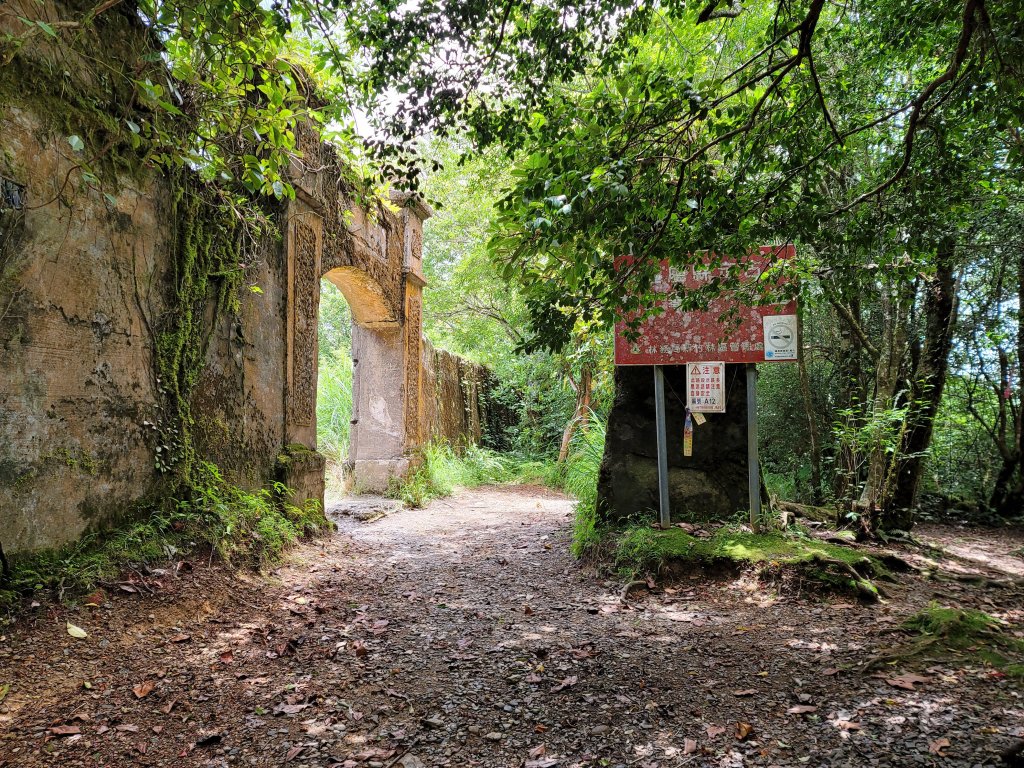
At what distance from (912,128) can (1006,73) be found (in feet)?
1.36

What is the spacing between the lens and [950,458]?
7.50 m

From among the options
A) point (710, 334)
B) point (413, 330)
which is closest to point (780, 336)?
→ point (710, 334)

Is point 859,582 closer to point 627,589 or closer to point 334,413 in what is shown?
point 627,589

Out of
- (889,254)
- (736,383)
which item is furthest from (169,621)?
(736,383)

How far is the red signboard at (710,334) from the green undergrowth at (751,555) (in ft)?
4.59

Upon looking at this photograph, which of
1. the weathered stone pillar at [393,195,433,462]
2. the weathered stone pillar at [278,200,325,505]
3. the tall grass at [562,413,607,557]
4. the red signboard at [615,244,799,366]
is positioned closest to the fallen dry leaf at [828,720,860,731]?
the tall grass at [562,413,607,557]

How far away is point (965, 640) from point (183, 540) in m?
4.30

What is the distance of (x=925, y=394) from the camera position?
5.23 metres

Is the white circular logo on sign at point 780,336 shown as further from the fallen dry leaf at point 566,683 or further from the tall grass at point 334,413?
the tall grass at point 334,413

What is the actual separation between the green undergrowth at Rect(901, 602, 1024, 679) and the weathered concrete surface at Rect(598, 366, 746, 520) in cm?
201

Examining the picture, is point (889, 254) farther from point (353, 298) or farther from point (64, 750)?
point (353, 298)

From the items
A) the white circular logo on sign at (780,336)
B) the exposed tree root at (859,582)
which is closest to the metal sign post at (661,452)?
the white circular logo on sign at (780,336)

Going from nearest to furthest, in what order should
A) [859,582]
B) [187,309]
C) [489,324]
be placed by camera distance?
[859,582], [187,309], [489,324]

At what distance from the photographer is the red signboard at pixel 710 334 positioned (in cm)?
440
